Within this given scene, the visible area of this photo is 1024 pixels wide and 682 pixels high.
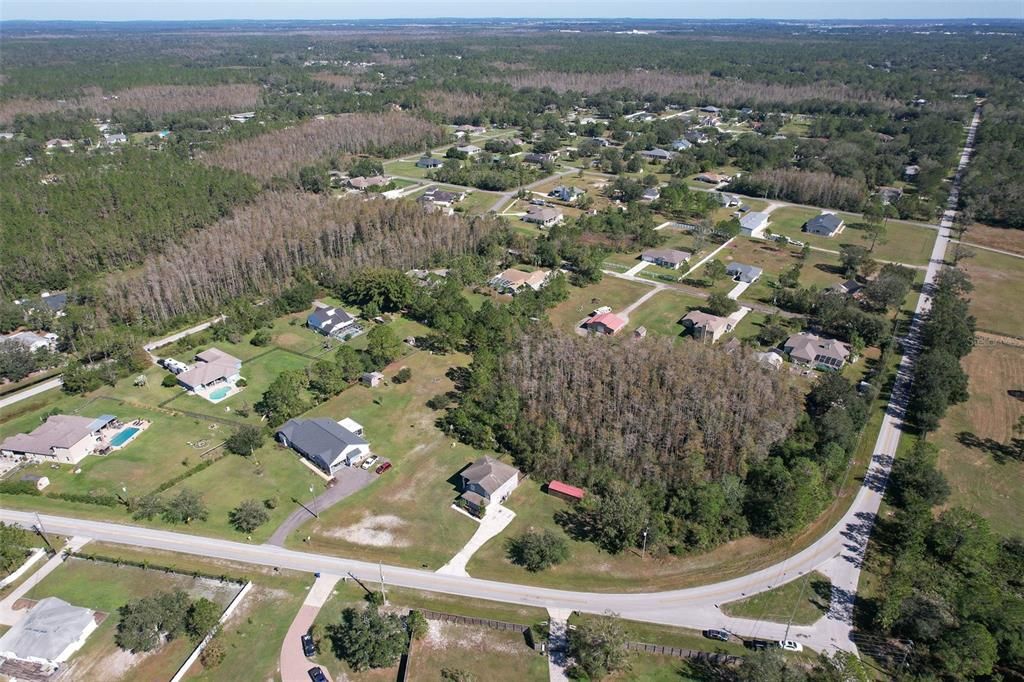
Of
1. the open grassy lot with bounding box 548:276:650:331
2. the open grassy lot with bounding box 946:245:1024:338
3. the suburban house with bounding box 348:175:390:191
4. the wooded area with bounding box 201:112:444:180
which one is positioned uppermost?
the wooded area with bounding box 201:112:444:180

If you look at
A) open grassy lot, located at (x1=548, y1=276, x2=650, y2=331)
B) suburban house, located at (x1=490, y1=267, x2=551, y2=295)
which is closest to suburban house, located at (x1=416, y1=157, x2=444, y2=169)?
suburban house, located at (x1=490, y1=267, x2=551, y2=295)

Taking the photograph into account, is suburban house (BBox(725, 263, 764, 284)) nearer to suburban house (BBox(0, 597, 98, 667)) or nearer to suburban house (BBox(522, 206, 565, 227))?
suburban house (BBox(522, 206, 565, 227))

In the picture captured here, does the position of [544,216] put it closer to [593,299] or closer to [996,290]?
[593,299]

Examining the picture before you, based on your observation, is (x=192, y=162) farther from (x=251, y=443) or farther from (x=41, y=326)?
(x=251, y=443)

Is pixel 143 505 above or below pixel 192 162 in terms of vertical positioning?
below

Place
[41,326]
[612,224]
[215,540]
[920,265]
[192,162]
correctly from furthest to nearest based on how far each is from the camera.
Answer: [192,162]
[612,224]
[920,265]
[41,326]
[215,540]

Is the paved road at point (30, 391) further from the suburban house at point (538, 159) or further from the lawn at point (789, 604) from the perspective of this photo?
the suburban house at point (538, 159)

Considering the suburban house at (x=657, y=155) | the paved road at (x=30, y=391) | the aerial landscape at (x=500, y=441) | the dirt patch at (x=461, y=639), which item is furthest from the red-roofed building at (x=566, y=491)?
the suburban house at (x=657, y=155)

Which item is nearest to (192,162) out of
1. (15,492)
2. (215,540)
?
(15,492)
